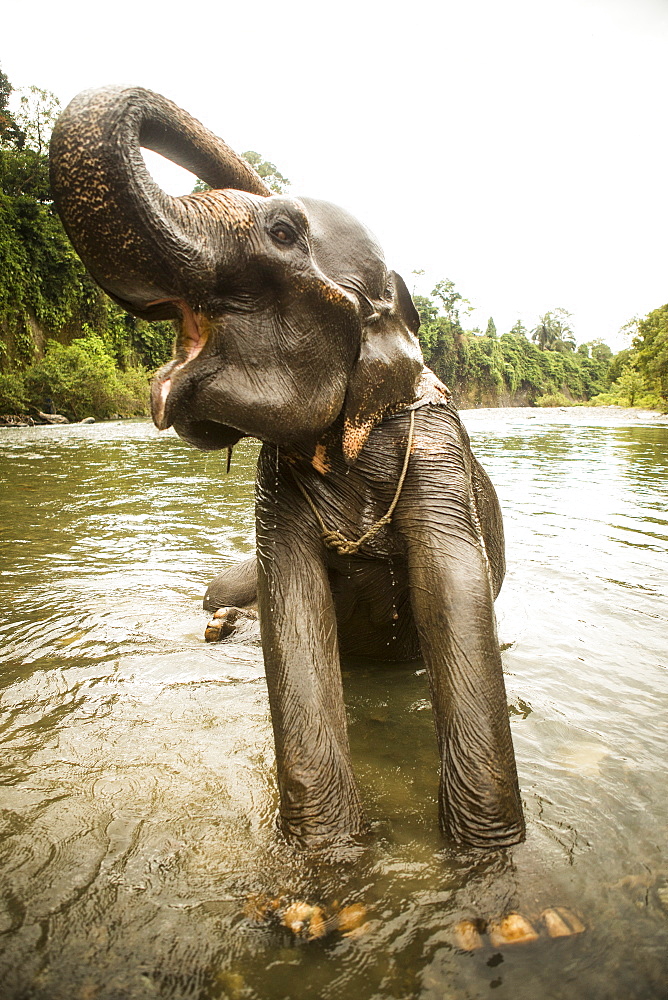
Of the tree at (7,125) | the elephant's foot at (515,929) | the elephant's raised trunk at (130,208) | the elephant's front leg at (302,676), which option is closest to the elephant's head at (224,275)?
the elephant's raised trunk at (130,208)

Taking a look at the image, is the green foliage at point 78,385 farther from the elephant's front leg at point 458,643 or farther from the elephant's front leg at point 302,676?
the elephant's front leg at point 458,643

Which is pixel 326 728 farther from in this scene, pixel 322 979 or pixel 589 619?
pixel 589 619

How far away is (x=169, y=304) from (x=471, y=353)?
233 ft

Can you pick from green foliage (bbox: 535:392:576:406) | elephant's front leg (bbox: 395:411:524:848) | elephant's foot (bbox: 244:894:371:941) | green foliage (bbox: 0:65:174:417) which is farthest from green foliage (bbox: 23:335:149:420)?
green foliage (bbox: 535:392:576:406)

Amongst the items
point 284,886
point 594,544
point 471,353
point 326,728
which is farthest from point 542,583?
point 471,353

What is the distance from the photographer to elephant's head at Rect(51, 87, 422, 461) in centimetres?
144

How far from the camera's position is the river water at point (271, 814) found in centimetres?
138

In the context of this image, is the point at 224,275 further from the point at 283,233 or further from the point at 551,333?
the point at 551,333

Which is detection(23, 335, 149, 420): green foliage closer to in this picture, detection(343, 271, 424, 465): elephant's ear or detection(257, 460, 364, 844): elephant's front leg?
detection(257, 460, 364, 844): elephant's front leg

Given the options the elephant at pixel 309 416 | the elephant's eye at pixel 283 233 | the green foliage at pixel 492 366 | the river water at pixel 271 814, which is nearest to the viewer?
the river water at pixel 271 814

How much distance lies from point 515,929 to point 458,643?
66 cm

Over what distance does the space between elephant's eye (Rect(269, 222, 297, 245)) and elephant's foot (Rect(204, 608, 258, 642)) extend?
7.08 feet

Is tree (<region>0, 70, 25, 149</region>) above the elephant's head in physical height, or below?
above

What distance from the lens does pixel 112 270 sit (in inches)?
59.6
